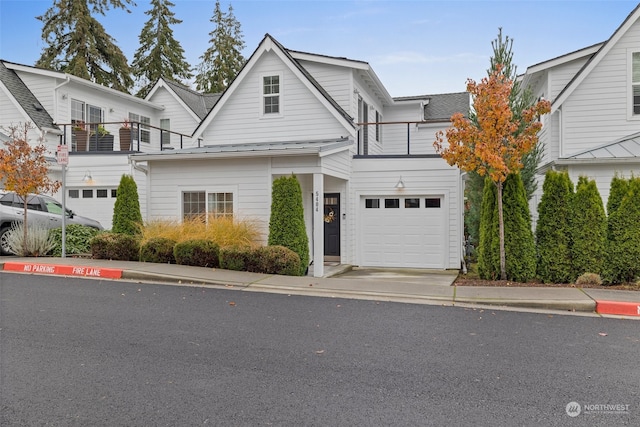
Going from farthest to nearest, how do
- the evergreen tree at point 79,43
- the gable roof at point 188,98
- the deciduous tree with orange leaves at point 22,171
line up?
the evergreen tree at point 79,43
the gable roof at point 188,98
the deciduous tree with orange leaves at point 22,171

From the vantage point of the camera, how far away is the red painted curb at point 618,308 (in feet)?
26.1

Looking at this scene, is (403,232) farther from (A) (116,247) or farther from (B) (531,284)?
(A) (116,247)

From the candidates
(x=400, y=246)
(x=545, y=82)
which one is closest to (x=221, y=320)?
(x=400, y=246)

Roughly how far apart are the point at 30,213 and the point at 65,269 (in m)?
4.18

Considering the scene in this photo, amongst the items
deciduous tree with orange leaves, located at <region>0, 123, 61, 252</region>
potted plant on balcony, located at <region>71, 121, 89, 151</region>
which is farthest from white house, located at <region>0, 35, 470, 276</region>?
deciduous tree with orange leaves, located at <region>0, 123, 61, 252</region>

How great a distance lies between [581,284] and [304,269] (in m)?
6.40

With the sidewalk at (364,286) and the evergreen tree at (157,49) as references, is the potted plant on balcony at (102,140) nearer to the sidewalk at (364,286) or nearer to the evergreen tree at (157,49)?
the sidewalk at (364,286)

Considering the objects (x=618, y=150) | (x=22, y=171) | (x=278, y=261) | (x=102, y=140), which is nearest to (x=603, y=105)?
(x=618, y=150)

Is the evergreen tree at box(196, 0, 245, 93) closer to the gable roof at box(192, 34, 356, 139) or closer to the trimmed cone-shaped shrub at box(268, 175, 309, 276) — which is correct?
the gable roof at box(192, 34, 356, 139)

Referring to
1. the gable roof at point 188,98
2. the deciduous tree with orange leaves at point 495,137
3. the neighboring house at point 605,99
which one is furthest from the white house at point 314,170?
the gable roof at point 188,98

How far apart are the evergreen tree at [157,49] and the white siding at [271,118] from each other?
29.7m

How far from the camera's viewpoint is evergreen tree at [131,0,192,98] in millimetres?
42906

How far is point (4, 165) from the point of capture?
12625 millimetres

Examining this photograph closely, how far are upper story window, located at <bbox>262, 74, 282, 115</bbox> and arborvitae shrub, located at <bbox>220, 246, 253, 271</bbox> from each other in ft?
20.1
